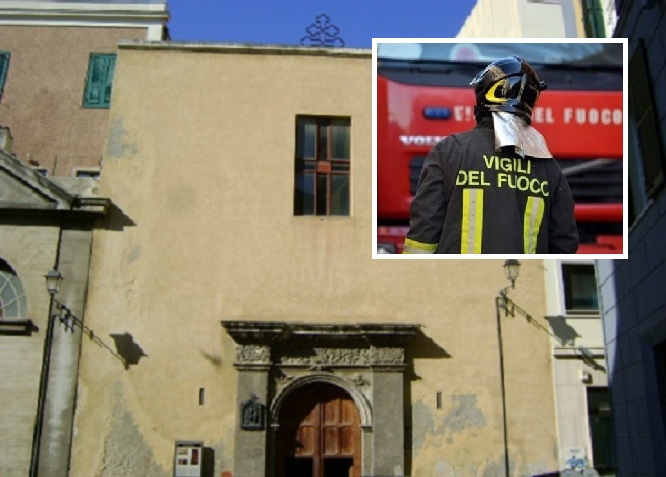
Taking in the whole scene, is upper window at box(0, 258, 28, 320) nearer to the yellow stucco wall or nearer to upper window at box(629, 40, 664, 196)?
the yellow stucco wall

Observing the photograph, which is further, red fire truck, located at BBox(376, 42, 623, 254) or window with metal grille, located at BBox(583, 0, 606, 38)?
window with metal grille, located at BBox(583, 0, 606, 38)

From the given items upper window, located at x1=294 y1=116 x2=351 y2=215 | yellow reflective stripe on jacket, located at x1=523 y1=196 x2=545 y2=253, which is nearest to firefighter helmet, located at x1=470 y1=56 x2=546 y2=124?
yellow reflective stripe on jacket, located at x1=523 y1=196 x2=545 y2=253

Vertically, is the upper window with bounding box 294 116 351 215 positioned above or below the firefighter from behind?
above

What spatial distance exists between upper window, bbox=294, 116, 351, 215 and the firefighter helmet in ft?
29.8

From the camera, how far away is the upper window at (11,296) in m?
15.0

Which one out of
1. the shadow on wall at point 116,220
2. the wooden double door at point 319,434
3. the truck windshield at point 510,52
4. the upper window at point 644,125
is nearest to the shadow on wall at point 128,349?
the shadow on wall at point 116,220

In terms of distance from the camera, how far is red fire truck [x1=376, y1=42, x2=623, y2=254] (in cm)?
838

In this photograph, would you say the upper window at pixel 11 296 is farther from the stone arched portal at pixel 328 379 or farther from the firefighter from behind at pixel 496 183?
the firefighter from behind at pixel 496 183

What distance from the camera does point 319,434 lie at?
14.9m

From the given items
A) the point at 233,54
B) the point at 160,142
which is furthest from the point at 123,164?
the point at 233,54

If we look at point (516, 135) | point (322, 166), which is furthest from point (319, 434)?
point (516, 135)

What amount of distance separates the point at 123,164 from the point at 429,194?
10.0 metres

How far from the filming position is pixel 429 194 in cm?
760

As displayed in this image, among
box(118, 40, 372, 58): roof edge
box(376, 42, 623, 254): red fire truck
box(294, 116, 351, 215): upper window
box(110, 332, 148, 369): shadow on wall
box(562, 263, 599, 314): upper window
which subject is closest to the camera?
box(376, 42, 623, 254): red fire truck
